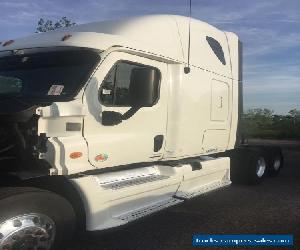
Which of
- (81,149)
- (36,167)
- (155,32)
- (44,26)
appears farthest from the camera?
(44,26)

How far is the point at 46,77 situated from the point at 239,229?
10.9ft

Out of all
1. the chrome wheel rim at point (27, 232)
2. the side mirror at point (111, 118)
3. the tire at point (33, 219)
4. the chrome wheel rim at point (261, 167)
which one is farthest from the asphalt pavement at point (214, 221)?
the side mirror at point (111, 118)

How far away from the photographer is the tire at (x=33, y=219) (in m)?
4.04

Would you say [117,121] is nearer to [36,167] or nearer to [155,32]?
[36,167]

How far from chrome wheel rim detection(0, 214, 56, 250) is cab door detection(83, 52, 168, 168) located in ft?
3.13

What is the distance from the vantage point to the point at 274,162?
10703 mm

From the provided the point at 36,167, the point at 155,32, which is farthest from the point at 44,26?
the point at 36,167

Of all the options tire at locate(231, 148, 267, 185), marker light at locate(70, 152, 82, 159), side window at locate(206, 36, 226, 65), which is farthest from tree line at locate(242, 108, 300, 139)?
marker light at locate(70, 152, 82, 159)

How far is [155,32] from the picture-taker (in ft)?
20.6

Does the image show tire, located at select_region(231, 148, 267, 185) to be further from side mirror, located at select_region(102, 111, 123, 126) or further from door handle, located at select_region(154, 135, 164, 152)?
side mirror, located at select_region(102, 111, 123, 126)

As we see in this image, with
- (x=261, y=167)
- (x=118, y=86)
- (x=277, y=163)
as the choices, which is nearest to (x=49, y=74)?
(x=118, y=86)

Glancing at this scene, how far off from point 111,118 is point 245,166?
4.72 meters

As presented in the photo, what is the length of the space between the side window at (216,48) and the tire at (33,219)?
4.26 m

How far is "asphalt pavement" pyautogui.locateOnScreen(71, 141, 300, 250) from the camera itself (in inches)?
217
